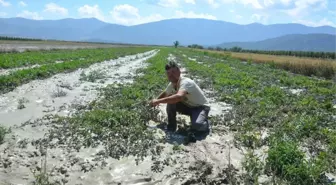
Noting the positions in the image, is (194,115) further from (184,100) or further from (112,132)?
(112,132)

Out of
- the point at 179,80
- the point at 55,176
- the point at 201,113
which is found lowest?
the point at 55,176

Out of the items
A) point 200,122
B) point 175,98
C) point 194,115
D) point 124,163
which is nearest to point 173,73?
point 175,98

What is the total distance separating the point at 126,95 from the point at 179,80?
466cm

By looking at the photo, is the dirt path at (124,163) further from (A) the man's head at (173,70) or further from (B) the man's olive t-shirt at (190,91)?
(A) the man's head at (173,70)

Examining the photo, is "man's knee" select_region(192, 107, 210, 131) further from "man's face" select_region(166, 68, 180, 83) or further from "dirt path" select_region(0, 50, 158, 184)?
"dirt path" select_region(0, 50, 158, 184)

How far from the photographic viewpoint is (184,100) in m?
8.17

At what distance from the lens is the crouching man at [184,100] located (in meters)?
7.76

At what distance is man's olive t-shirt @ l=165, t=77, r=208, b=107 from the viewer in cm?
781

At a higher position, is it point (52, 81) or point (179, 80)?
point (179, 80)

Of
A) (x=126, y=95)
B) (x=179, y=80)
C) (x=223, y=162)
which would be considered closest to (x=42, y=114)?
(x=126, y=95)

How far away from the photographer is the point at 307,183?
5469 mm

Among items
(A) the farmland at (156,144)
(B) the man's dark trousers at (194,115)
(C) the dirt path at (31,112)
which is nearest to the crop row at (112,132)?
(A) the farmland at (156,144)

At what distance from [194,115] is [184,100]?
1.41 feet

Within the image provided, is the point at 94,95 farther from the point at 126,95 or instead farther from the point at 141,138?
the point at 141,138
